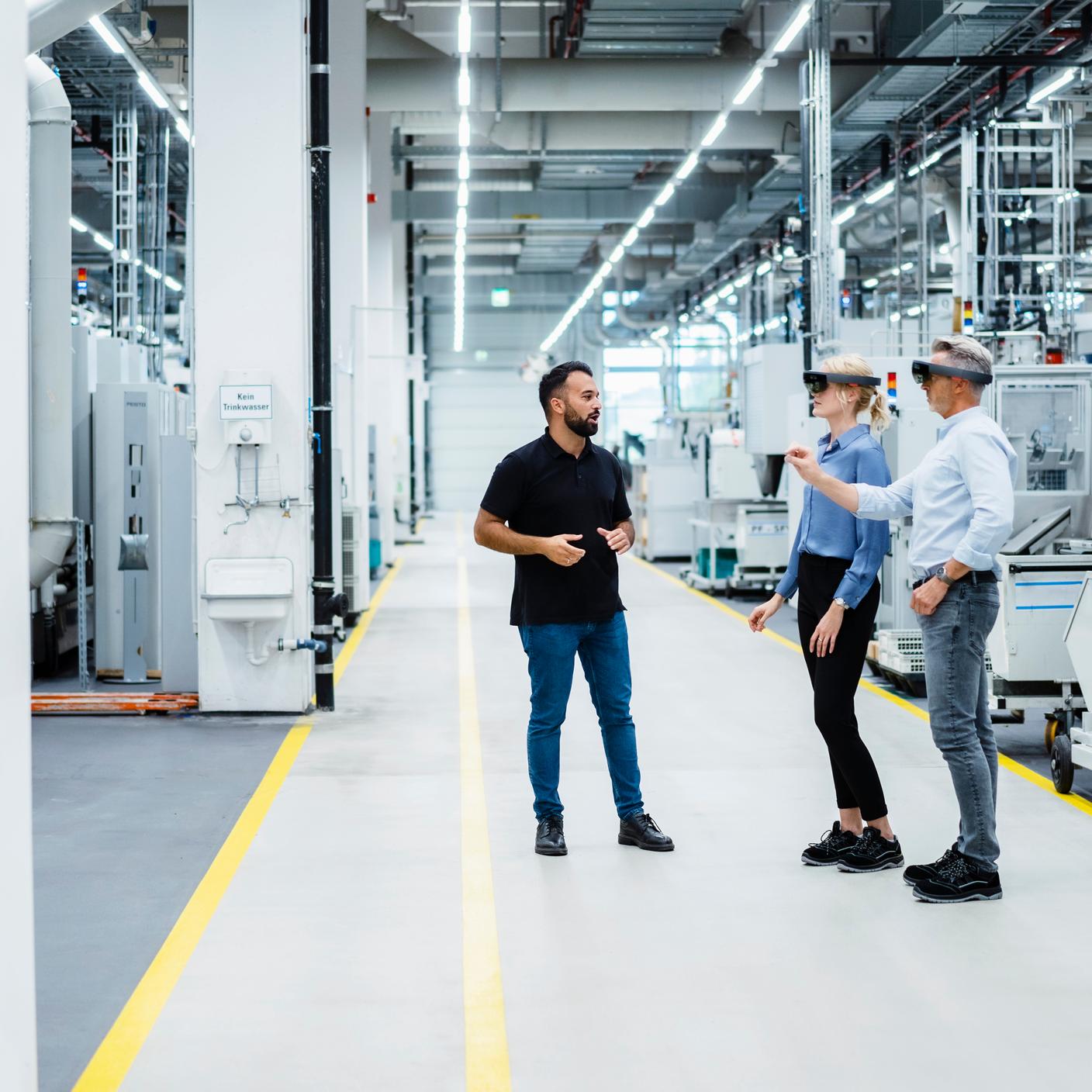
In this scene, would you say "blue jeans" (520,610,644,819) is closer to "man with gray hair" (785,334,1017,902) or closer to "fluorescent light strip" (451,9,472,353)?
"man with gray hair" (785,334,1017,902)

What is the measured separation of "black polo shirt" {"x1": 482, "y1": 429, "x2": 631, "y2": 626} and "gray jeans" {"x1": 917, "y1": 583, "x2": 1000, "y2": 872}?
121 cm

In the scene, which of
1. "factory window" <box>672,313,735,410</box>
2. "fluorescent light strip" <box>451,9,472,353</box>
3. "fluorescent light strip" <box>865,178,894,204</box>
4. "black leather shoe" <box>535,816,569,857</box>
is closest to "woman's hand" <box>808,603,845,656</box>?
"black leather shoe" <box>535,816,569,857</box>

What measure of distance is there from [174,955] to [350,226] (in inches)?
423

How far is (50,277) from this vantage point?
8.38 meters

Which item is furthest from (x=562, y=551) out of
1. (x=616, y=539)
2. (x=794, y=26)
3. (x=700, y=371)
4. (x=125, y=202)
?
(x=700, y=371)

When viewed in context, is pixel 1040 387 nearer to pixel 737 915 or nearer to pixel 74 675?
pixel 737 915

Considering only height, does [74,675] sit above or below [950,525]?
below

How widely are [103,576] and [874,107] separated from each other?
30.3 ft

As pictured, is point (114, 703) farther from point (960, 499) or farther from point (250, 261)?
point (960, 499)

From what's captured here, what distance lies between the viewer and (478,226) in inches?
1075

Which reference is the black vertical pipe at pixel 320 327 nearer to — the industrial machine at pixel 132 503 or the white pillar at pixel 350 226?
the industrial machine at pixel 132 503

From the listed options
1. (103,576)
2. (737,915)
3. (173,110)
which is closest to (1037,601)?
(737,915)

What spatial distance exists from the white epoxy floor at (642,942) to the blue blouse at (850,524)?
3.70 ft

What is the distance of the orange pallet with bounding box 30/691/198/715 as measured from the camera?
27.6 feet
